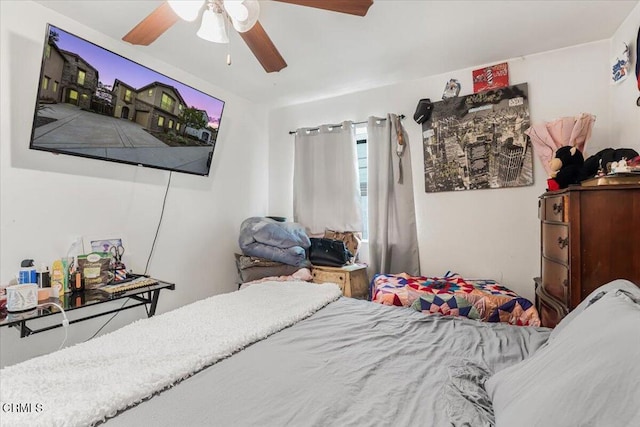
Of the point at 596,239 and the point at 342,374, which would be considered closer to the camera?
the point at 342,374

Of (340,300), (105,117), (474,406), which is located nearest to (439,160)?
(340,300)

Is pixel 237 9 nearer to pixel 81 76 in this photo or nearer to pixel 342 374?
pixel 81 76

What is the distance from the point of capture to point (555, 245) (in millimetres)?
1749

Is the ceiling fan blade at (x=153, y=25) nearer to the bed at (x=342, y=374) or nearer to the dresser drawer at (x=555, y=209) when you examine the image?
the bed at (x=342, y=374)

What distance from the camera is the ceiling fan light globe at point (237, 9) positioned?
51.8 inches

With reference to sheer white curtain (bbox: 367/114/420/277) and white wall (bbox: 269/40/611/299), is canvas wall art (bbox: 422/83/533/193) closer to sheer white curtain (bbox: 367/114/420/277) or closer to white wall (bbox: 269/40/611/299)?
white wall (bbox: 269/40/611/299)

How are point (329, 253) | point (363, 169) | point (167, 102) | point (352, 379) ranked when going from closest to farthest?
point (352, 379), point (167, 102), point (329, 253), point (363, 169)

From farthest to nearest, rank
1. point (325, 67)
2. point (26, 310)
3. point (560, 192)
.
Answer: point (325, 67)
point (560, 192)
point (26, 310)

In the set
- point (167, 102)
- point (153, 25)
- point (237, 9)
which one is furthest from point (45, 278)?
point (237, 9)

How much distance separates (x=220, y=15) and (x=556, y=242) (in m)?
2.17

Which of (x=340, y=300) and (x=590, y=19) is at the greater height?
(x=590, y=19)

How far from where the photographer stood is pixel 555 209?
174 cm

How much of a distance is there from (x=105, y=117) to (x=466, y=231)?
Answer: 2978 millimetres

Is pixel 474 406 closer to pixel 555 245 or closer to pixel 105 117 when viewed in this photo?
pixel 555 245
